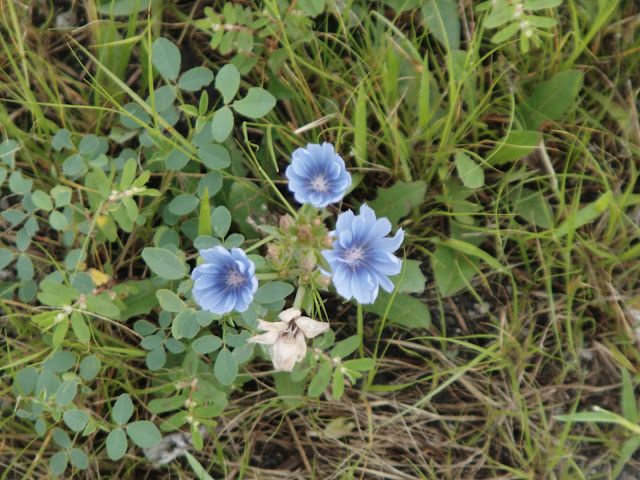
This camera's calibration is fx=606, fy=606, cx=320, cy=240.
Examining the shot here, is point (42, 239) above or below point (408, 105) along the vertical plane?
below

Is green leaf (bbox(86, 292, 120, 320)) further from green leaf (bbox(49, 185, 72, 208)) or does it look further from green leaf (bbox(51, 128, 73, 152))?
green leaf (bbox(51, 128, 73, 152))

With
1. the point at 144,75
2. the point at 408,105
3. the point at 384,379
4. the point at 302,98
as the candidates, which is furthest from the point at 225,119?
the point at 384,379

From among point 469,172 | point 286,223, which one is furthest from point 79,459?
point 469,172

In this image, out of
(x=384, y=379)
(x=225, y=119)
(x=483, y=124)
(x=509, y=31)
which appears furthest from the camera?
(x=384, y=379)

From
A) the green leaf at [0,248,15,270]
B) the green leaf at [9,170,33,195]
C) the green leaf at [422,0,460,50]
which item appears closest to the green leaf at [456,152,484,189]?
the green leaf at [422,0,460,50]

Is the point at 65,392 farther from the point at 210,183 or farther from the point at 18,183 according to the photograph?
the point at 210,183

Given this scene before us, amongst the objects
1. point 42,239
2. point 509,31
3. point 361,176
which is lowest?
point 42,239

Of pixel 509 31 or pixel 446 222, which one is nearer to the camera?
pixel 509 31

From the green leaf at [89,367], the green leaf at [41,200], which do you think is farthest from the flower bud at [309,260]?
the green leaf at [41,200]

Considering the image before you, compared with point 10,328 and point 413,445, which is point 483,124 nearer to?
point 413,445
